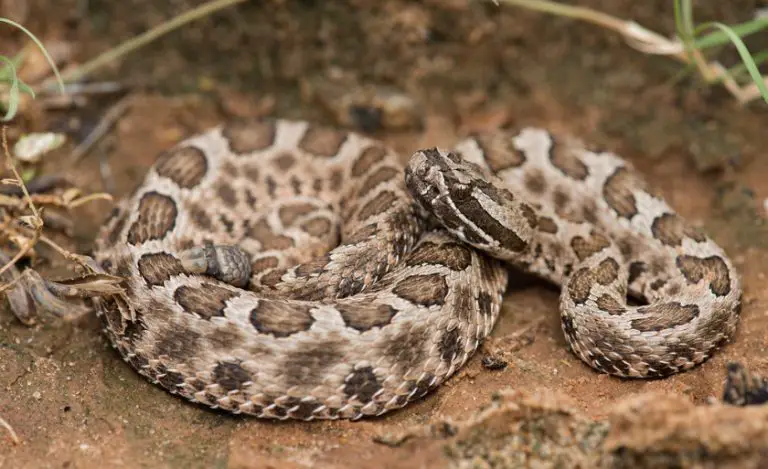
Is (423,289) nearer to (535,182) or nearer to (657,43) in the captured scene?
(535,182)

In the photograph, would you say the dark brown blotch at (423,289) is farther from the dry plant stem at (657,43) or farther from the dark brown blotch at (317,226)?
the dry plant stem at (657,43)

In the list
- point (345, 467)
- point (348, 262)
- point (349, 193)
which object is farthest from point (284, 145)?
point (345, 467)

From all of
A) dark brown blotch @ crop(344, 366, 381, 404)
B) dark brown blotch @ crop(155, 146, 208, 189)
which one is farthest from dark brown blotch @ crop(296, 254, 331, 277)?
dark brown blotch @ crop(155, 146, 208, 189)

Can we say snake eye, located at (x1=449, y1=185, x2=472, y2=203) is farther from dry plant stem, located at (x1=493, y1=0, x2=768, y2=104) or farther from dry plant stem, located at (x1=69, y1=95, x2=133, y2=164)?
dry plant stem, located at (x1=69, y1=95, x2=133, y2=164)

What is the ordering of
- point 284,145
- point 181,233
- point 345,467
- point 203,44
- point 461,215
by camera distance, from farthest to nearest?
point 203,44 → point 284,145 → point 181,233 → point 461,215 → point 345,467

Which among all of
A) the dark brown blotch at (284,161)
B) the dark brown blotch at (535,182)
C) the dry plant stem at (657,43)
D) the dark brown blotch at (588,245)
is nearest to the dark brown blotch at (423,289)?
the dark brown blotch at (588,245)

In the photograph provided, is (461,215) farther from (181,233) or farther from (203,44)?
(203,44)

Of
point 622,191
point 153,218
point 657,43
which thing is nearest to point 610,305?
point 622,191
